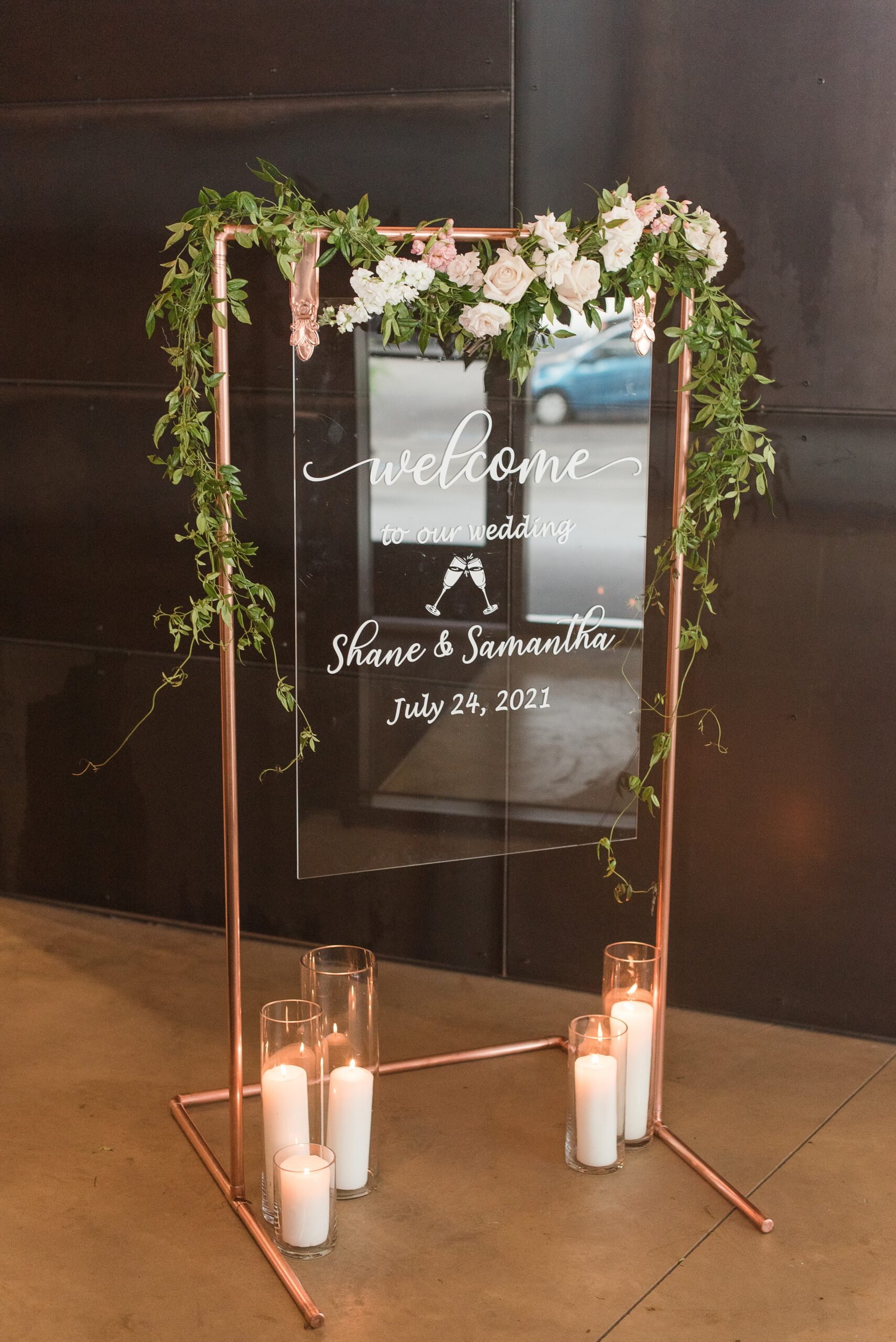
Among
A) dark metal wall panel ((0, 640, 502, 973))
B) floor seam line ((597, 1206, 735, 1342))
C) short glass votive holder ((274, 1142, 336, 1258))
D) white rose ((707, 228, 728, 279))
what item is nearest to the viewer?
floor seam line ((597, 1206, 735, 1342))

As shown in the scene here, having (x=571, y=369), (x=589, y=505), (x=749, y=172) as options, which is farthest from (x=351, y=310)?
(x=749, y=172)

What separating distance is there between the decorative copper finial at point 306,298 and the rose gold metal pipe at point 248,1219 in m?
1.58

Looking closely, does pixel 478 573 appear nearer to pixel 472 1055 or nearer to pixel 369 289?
pixel 369 289

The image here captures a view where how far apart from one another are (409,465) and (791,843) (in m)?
1.45

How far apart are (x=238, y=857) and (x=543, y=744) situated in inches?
25.6

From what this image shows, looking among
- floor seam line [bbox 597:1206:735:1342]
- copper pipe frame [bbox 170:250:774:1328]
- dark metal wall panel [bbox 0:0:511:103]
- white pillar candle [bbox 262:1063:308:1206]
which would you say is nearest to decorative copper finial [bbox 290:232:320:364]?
copper pipe frame [bbox 170:250:774:1328]

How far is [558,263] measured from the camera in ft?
7.23

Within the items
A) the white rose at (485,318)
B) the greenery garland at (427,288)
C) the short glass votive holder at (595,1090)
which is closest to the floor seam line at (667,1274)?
the short glass votive holder at (595,1090)

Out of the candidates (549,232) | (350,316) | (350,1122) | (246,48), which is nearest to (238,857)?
(350,1122)

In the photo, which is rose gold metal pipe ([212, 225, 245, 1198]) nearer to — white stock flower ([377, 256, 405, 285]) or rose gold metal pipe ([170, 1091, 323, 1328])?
rose gold metal pipe ([170, 1091, 323, 1328])

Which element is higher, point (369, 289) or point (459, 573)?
point (369, 289)

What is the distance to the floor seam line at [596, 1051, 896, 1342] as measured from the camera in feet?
7.08

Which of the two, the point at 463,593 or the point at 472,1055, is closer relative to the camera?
the point at 463,593

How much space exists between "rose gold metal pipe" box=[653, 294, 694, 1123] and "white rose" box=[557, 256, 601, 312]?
0.96 ft
